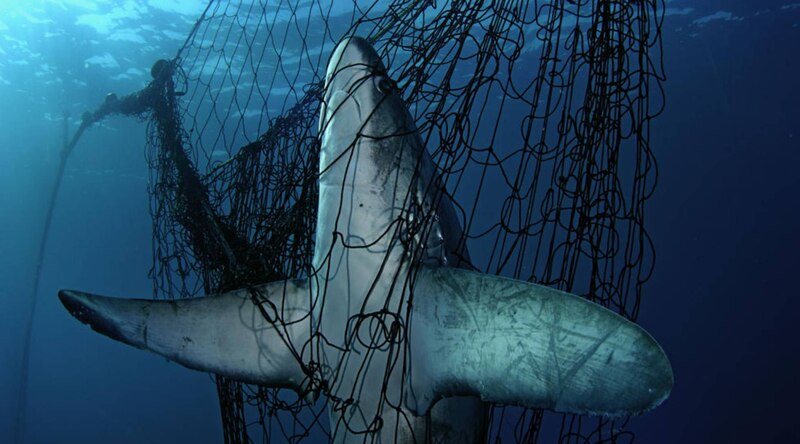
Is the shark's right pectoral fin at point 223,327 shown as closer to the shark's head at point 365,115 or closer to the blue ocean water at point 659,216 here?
the shark's head at point 365,115

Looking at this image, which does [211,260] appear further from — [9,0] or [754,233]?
[754,233]

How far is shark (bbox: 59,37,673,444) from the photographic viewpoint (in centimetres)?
204

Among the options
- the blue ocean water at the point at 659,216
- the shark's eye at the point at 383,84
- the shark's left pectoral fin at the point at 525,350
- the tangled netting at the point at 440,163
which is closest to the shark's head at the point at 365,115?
the shark's eye at the point at 383,84

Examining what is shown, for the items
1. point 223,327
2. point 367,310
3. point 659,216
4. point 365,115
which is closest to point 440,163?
point 365,115

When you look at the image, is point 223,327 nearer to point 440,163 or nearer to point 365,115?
point 365,115

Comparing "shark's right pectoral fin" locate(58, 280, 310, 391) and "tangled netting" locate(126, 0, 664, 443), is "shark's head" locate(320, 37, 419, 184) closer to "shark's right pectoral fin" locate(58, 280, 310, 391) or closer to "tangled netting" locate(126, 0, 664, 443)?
"tangled netting" locate(126, 0, 664, 443)

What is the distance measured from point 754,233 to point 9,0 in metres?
54.7

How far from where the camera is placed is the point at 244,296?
2369 millimetres

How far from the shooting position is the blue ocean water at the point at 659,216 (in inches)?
838

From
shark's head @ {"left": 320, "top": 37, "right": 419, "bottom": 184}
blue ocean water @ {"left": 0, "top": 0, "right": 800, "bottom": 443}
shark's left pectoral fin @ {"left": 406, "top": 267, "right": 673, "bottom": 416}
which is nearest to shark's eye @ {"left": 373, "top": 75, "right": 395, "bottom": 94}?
shark's head @ {"left": 320, "top": 37, "right": 419, "bottom": 184}

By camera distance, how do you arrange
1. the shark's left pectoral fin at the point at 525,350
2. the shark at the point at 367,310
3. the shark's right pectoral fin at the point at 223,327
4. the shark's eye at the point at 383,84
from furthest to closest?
1. the shark's eye at the point at 383,84
2. the shark's right pectoral fin at the point at 223,327
3. the shark at the point at 367,310
4. the shark's left pectoral fin at the point at 525,350

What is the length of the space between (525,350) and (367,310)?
0.81 m

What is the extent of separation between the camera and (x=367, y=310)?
92.4 inches

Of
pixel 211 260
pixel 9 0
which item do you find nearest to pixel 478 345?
pixel 211 260
